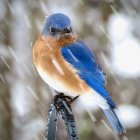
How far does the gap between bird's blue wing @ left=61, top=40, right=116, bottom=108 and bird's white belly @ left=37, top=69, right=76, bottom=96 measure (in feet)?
0.55

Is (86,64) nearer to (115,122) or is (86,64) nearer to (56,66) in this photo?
(56,66)

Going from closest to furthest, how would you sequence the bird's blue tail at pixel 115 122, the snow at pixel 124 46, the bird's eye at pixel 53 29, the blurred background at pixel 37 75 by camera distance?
the bird's blue tail at pixel 115 122 → the bird's eye at pixel 53 29 → the blurred background at pixel 37 75 → the snow at pixel 124 46

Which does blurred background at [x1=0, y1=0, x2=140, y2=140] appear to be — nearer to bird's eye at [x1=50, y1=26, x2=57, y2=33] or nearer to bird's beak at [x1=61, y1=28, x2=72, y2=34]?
bird's eye at [x1=50, y1=26, x2=57, y2=33]

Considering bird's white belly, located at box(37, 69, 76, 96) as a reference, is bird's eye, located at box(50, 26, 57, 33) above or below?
above

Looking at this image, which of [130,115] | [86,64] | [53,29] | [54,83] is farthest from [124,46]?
[53,29]

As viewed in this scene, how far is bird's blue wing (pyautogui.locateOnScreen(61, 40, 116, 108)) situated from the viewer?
314 centimetres

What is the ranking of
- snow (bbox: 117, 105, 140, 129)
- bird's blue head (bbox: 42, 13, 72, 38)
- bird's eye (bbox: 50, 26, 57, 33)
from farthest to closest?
snow (bbox: 117, 105, 140, 129), bird's eye (bbox: 50, 26, 57, 33), bird's blue head (bbox: 42, 13, 72, 38)

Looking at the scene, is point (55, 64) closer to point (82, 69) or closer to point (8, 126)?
point (82, 69)

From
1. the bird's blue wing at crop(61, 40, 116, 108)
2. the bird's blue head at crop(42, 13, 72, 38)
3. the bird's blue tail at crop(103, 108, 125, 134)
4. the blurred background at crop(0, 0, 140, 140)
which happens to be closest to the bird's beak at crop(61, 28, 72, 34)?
the bird's blue head at crop(42, 13, 72, 38)

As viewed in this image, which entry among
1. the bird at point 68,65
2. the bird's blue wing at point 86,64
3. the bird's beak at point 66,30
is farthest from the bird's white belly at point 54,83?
the bird's beak at point 66,30

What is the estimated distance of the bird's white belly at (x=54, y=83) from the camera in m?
3.02

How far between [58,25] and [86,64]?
0.49 meters

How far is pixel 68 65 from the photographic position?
3.28 meters

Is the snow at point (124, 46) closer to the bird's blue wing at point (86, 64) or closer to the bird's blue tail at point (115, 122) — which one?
the bird's blue wing at point (86, 64)
